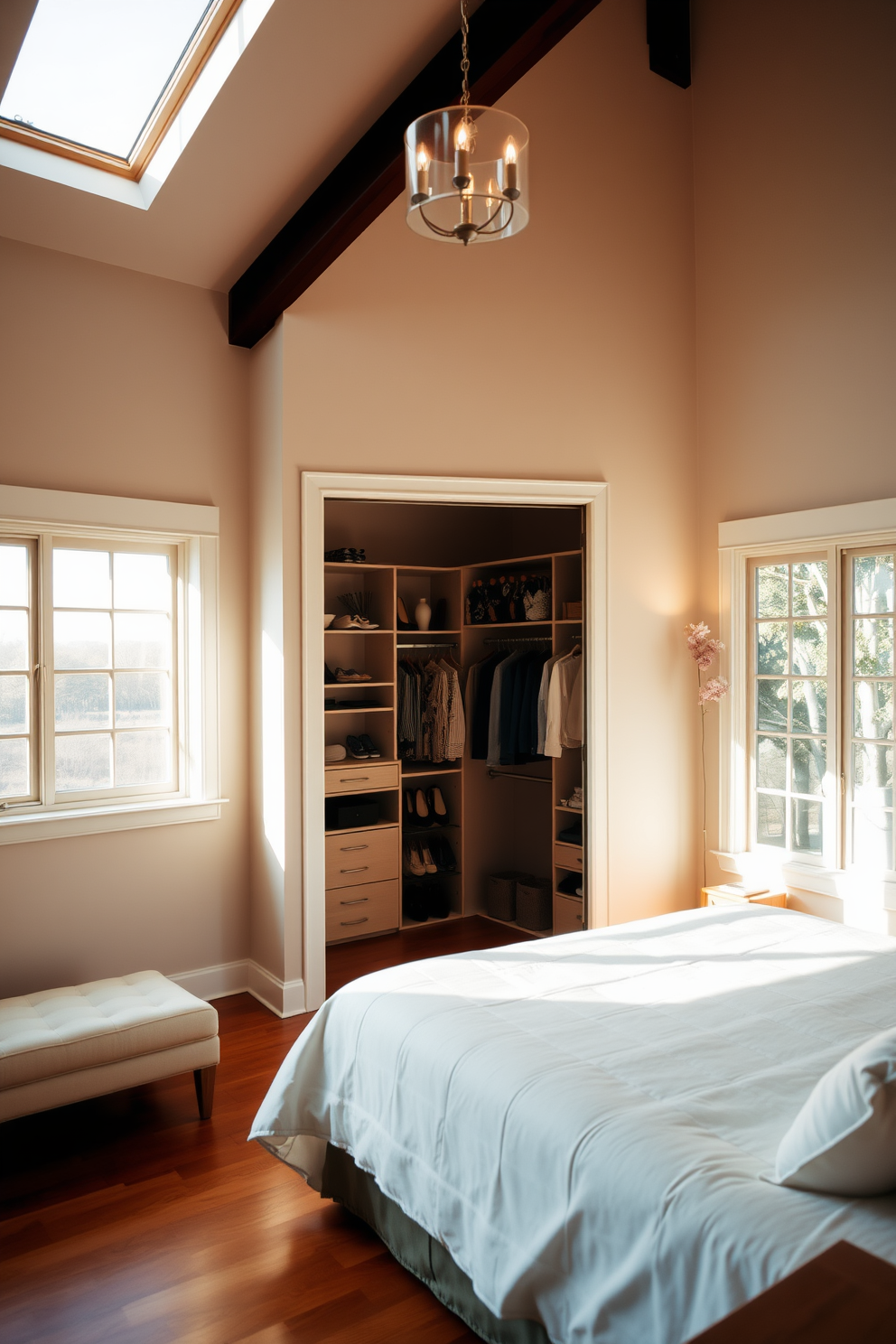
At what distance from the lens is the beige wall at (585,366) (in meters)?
3.87

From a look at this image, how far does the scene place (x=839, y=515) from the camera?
13.3 ft

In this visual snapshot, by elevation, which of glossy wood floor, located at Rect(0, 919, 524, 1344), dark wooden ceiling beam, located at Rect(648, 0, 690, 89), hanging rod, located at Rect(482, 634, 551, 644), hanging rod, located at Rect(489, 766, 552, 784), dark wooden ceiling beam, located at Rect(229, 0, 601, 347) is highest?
dark wooden ceiling beam, located at Rect(648, 0, 690, 89)

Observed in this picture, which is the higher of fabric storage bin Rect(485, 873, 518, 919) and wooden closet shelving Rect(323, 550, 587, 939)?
wooden closet shelving Rect(323, 550, 587, 939)

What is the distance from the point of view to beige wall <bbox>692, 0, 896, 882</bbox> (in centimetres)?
397

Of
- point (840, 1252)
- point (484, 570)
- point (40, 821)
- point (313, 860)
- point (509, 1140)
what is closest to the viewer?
point (840, 1252)

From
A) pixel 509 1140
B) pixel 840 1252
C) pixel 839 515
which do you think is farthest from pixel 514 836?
pixel 840 1252

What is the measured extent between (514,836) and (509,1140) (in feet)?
12.9

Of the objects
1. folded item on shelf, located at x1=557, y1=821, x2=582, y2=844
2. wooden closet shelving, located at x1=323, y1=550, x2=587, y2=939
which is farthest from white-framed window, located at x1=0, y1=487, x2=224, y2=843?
folded item on shelf, located at x1=557, y1=821, x2=582, y2=844

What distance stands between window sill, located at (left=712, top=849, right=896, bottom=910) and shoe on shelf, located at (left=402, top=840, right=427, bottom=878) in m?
1.67

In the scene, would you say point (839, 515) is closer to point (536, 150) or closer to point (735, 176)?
point (735, 176)

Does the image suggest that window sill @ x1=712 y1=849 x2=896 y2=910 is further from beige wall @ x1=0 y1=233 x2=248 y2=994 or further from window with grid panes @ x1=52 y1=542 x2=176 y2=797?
window with grid panes @ x1=52 y1=542 x2=176 y2=797

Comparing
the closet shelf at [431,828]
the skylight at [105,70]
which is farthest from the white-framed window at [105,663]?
the closet shelf at [431,828]

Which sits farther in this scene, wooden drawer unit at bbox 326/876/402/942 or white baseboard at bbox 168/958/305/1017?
wooden drawer unit at bbox 326/876/402/942

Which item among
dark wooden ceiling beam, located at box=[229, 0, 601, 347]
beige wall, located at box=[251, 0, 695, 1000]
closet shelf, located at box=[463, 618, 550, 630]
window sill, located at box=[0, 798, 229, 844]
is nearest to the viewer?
dark wooden ceiling beam, located at box=[229, 0, 601, 347]
